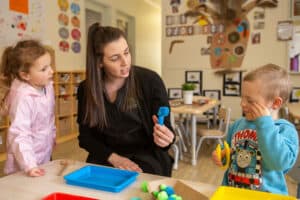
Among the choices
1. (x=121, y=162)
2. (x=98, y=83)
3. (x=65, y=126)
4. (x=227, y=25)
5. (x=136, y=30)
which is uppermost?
(x=136, y=30)

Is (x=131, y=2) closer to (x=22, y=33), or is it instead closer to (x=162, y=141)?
(x=22, y=33)

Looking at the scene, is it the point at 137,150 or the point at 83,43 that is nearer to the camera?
the point at 137,150

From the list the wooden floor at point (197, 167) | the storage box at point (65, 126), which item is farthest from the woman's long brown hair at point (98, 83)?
the storage box at point (65, 126)

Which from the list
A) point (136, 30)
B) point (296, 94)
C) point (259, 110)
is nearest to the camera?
point (259, 110)

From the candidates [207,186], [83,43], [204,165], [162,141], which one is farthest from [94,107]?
[83,43]

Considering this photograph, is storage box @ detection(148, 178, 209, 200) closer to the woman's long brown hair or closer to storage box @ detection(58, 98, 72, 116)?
the woman's long brown hair

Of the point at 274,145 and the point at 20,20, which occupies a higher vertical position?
the point at 20,20

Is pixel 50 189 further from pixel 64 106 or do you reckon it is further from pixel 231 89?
pixel 231 89

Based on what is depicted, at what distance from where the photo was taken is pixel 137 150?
1364mm

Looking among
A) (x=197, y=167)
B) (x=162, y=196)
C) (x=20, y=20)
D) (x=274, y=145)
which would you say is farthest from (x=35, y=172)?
(x=20, y=20)

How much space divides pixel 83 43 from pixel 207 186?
426 centimetres

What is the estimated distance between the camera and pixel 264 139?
35.5 inches

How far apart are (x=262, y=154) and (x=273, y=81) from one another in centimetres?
24

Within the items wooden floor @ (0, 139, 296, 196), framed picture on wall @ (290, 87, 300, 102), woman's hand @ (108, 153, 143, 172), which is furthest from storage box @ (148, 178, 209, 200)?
framed picture on wall @ (290, 87, 300, 102)
